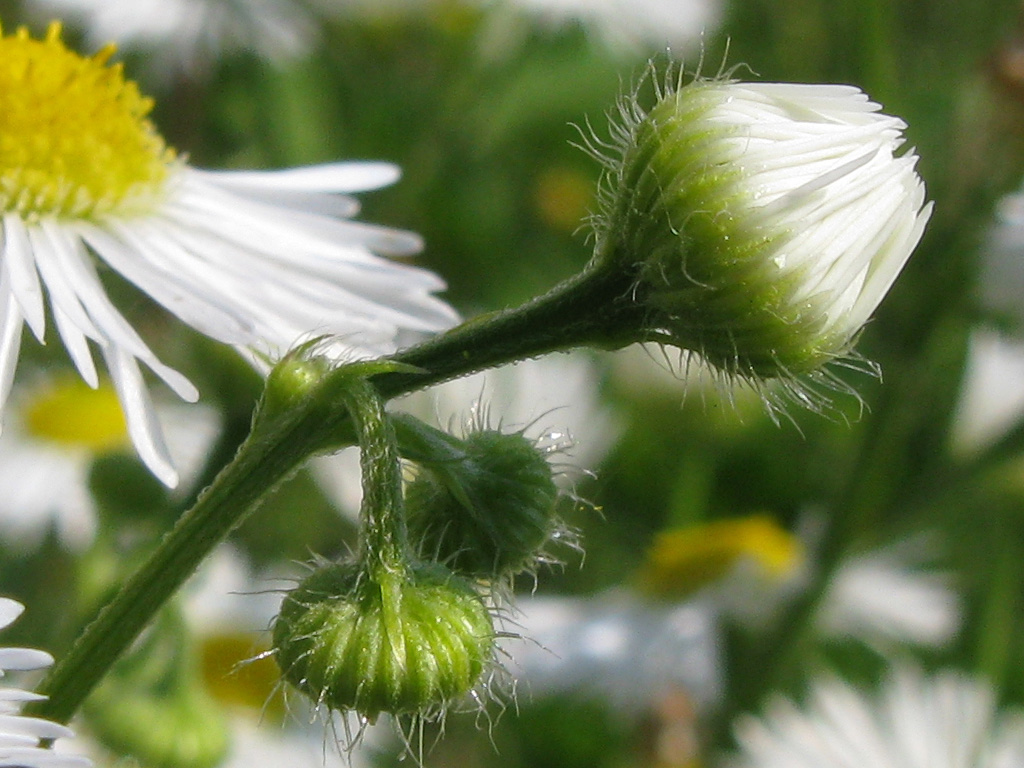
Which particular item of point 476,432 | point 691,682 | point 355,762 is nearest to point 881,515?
point 691,682

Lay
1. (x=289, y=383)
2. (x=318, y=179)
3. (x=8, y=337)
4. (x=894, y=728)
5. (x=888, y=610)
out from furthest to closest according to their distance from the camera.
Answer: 1. (x=888, y=610)
2. (x=894, y=728)
3. (x=318, y=179)
4. (x=8, y=337)
5. (x=289, y=383)

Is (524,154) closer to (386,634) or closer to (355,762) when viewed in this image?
(355,762)

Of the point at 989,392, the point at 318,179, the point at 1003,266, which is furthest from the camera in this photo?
the point at 989,392

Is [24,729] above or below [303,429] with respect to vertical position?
below

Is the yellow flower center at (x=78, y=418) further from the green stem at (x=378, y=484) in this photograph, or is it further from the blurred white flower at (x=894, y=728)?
the green stem at (x=378, y=484)

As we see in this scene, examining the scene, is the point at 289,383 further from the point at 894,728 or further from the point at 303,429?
the point at 894,728

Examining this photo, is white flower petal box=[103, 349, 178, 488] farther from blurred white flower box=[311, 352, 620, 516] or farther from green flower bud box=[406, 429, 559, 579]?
blurred white flower box=[311, 352, 620, 516]

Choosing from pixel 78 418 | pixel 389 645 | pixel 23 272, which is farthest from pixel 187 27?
pixel 389 645
